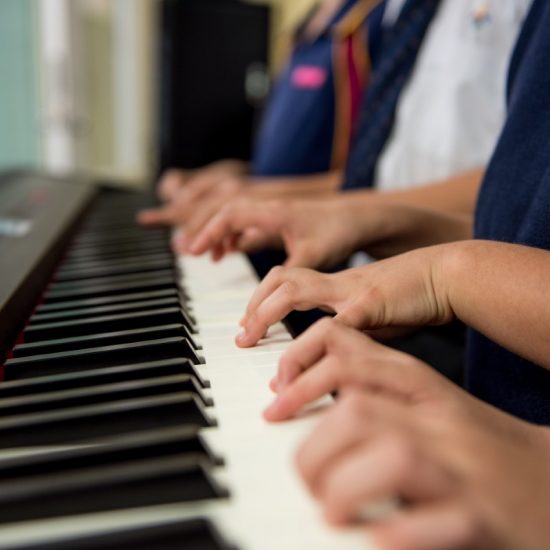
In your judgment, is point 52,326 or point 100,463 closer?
point 100,463

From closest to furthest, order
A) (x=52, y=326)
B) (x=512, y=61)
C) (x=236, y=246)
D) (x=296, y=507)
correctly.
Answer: (x=296, y=507)
(x=52, y=326)
(x=512, y=61)
(x=236, y=246)

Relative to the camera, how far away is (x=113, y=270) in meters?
0.90

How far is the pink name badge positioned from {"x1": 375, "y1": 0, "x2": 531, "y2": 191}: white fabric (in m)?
0.40

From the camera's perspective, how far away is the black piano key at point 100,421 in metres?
0.46

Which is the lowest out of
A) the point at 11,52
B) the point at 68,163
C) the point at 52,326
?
the point at 68,163

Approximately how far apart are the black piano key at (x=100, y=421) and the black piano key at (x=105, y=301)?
0.28m

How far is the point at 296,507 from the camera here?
0.36 meters

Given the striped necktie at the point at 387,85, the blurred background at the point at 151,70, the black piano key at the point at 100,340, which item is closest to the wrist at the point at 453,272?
the black piano key at the point at 100,340

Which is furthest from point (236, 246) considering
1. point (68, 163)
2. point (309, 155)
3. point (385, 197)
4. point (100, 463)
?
point (68, 163)

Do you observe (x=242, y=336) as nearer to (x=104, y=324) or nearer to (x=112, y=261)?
(x=104, y=324)

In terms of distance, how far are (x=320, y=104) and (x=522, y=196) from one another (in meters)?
1.05

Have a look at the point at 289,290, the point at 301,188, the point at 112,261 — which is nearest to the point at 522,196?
the point at 289,290

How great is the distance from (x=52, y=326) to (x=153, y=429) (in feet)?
0.88

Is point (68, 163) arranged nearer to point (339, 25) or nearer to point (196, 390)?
point (339, 25)
